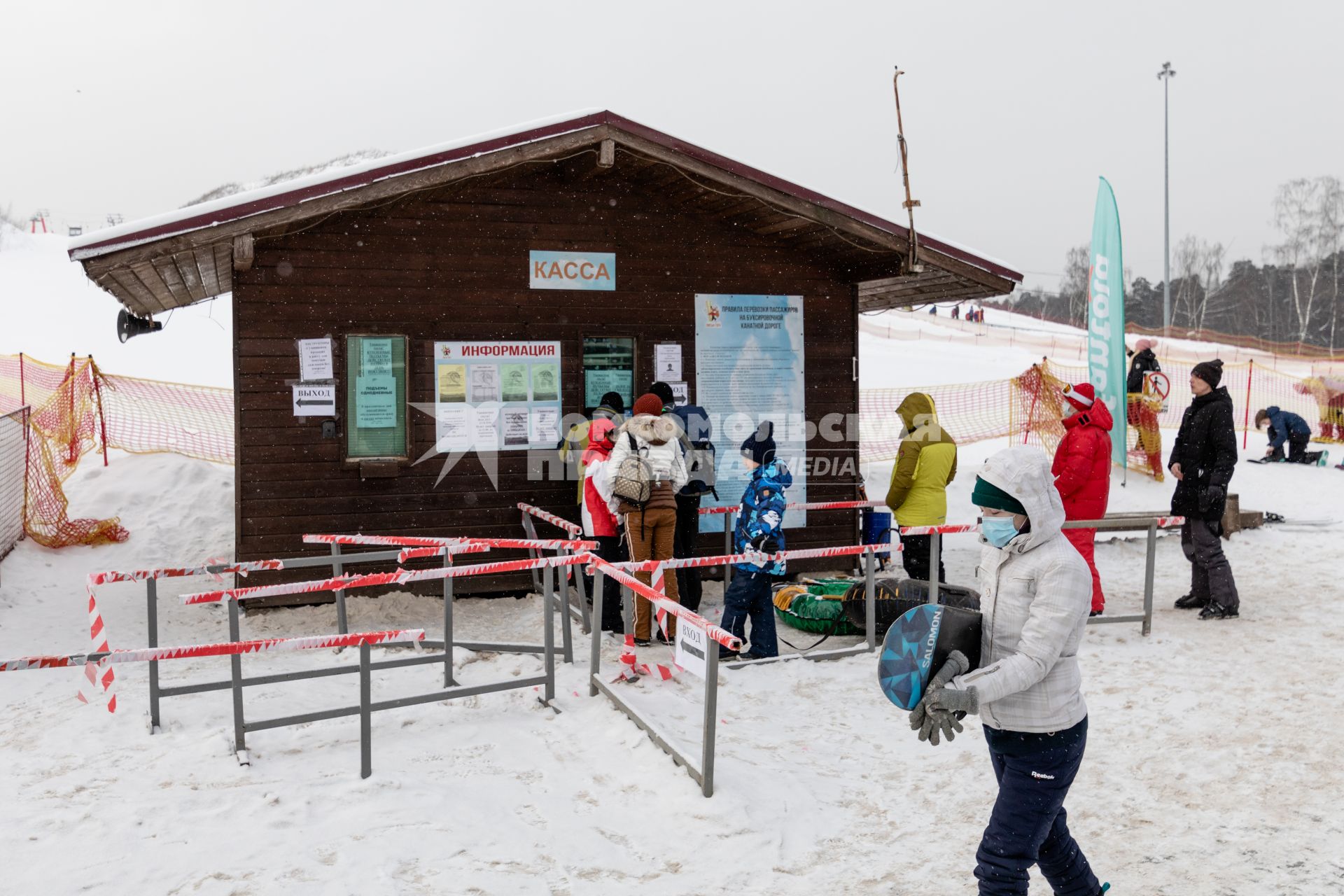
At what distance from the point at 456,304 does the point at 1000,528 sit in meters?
6.45

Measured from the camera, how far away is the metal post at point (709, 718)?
13.9 ft

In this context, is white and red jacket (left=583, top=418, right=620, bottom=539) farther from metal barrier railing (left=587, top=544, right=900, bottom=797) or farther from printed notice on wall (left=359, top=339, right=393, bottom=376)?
printed notice on wall (left=359, top=339, right=393, bottom=376)

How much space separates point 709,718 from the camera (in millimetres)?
4230

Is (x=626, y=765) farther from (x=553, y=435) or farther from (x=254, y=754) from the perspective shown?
(x=553, y=435)

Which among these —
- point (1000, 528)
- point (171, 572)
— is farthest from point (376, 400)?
point (1000, 528)

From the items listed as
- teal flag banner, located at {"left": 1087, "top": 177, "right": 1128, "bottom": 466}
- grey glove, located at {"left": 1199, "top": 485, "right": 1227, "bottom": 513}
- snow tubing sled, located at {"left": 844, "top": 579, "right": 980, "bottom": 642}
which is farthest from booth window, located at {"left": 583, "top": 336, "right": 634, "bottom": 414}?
teal flag banner, located at {"left": 1087, "top": 177, "right": 1128, "bottom": 466}

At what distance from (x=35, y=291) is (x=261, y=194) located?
42.3 metres

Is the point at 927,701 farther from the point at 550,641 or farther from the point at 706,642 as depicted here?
the point at 550,641

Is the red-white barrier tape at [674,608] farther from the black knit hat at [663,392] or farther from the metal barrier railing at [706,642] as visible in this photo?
the black knit hat at [663,392]

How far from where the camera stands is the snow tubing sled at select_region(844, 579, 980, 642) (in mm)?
7426

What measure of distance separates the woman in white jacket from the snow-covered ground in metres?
0.88

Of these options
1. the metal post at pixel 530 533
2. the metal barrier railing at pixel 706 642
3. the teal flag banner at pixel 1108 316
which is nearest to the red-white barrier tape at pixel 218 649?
the metal barrier railing at pixel 706 642

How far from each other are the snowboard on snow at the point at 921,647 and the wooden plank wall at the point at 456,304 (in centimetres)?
610

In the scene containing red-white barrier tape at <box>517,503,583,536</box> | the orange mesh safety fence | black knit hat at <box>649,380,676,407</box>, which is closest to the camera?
red-white barrier tape at <box>517,503,583,536</box>
